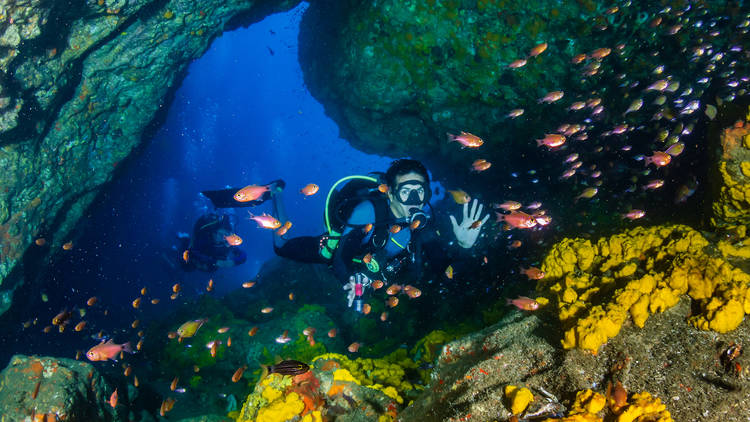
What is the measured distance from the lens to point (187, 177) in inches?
1378

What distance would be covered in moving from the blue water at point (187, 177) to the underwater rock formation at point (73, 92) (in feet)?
11.0

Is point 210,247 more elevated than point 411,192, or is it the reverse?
point 210,247

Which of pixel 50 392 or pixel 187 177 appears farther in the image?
pixel 187 177

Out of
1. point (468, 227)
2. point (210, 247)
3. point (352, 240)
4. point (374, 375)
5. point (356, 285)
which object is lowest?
point (374, 375)

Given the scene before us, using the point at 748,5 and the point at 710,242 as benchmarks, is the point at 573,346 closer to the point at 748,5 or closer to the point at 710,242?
the point at 710,242

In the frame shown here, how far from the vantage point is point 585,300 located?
128 inches

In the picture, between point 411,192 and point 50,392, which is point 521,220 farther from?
point 50,392

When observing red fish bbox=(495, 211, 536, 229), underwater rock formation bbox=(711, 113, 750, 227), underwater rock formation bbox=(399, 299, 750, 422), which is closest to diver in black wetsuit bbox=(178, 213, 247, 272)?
red fish bbox=(495, 211, 536, 229)

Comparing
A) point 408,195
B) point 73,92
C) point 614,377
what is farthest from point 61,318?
point 614,377

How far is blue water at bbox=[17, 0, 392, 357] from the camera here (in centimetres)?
1477

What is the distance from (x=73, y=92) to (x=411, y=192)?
877 centimetres

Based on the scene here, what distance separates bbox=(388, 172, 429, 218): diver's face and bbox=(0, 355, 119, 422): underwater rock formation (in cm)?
593

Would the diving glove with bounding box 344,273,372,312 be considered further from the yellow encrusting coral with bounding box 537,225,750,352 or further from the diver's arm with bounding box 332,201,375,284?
the yellow encrusting coral with bounding box 537,225,750,352

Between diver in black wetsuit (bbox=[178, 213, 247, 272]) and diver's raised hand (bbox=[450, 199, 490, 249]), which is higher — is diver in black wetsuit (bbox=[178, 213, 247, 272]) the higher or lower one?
the higher one
